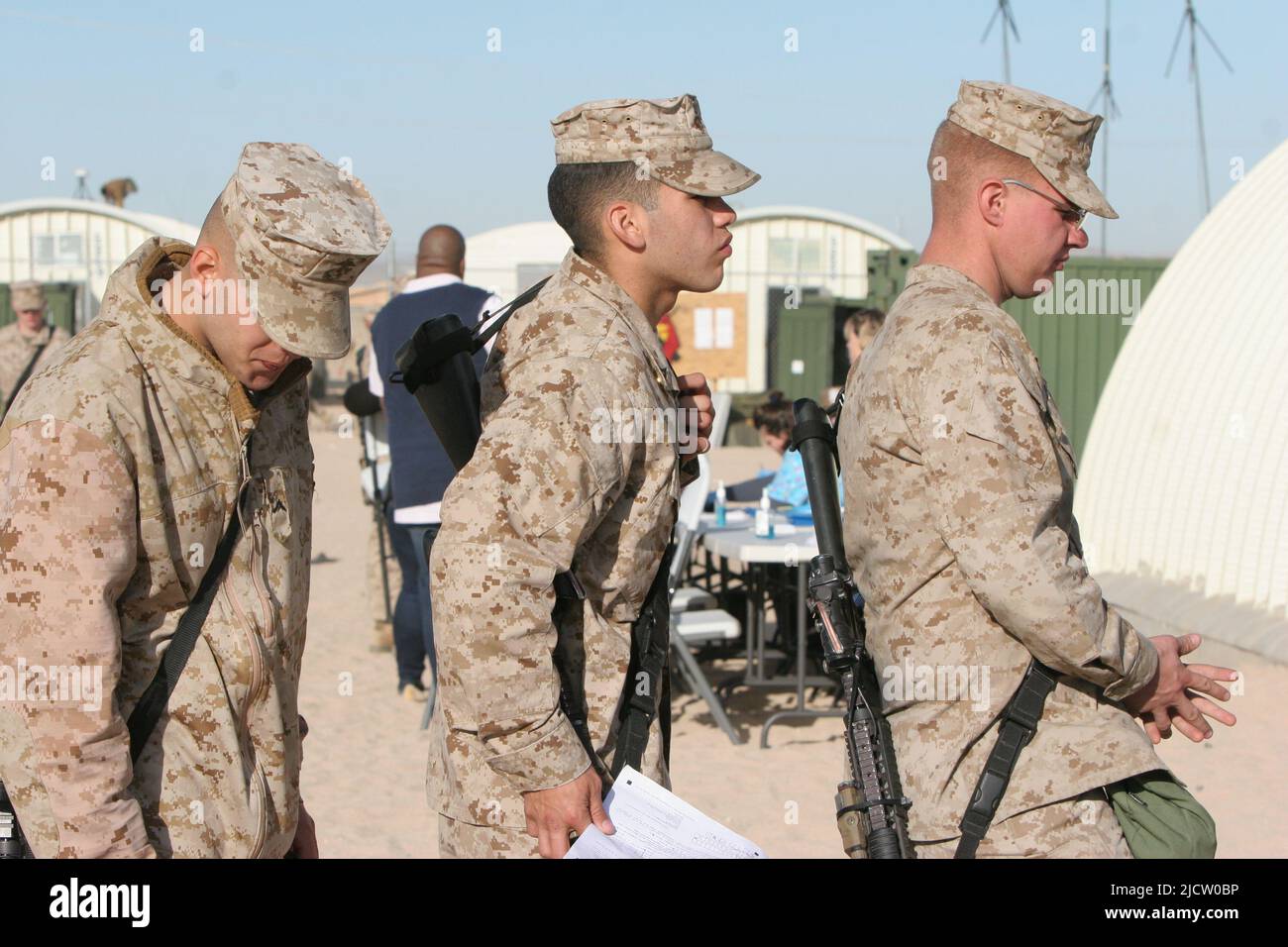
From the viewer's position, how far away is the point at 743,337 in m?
26.0

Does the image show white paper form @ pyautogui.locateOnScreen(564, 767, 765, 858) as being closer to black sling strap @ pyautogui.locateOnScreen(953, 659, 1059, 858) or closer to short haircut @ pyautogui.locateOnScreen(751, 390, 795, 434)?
black sling strap @ pyautogui.locateOnScreen(953, 659, 1059, 858)

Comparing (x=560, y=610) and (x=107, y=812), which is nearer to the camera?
(x=107, y=812)

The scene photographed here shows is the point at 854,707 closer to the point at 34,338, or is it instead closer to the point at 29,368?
the point at 29,368

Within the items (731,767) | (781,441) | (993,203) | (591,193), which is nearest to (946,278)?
(993,203)

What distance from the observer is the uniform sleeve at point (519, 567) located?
234 centimetres

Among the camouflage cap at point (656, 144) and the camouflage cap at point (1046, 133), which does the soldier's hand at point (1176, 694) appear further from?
the camouflage cap at point (656, 144)

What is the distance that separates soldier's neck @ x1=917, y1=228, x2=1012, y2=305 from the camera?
278cm

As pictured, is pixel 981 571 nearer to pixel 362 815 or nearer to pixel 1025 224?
pixel 1025 224

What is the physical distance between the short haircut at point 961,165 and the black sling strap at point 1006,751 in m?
0.95

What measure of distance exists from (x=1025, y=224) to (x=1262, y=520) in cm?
624

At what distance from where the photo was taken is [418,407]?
6.05 meters

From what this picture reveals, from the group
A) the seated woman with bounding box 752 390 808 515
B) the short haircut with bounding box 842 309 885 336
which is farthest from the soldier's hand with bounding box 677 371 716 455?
the seated woman with bounding box 752 390 808 515

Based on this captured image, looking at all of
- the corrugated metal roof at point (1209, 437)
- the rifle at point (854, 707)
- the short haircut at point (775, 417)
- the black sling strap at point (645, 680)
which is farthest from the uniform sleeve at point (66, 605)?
the corrugated metal roof at point (1209, 437)

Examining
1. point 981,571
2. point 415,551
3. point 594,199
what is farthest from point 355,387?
point 981,571
